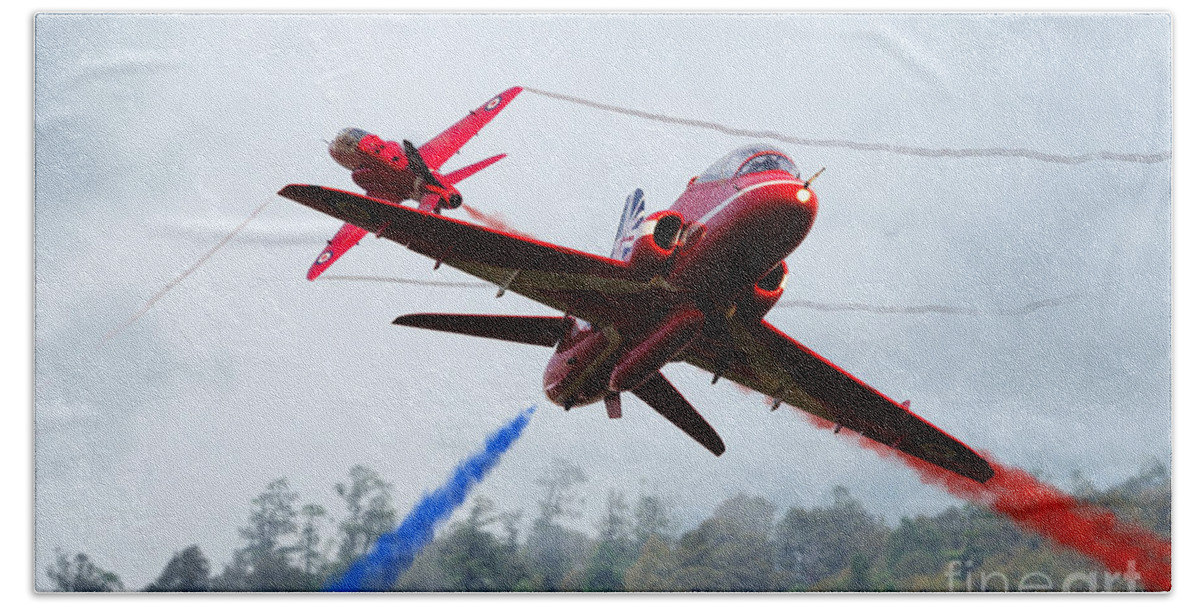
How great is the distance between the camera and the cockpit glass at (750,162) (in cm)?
841

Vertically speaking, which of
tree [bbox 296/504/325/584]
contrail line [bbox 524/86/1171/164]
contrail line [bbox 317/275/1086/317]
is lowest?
tree [bbox 296/504/325/584]

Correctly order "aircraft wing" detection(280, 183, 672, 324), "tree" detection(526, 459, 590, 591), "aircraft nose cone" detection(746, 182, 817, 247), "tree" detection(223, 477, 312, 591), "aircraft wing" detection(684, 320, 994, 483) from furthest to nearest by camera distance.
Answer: "aircraft wing" detection(684, 320, 994, 483), "tree" detection(526, 459, 590, 591), "tree" detection(223, 477, 312, 591), "aircraft wing" detection(280, 183, 672, 324), "aircraft nose cone" detection(746, 182, 817, 247)

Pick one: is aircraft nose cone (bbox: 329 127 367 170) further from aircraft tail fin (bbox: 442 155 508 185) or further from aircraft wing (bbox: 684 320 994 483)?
aircraft wing (bbox: 684 320 994 483)

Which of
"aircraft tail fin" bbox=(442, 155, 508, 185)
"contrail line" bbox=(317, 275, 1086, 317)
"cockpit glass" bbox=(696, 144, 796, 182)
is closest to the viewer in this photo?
"cockpit glass" bbox=(696, 144, 796, 182)

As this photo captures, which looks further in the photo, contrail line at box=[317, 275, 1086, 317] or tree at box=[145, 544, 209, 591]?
contrail line at box=[317, 275, 1086, 317]

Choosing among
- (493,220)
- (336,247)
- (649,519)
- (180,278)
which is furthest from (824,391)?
(180,278)

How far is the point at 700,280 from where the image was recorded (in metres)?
8.66

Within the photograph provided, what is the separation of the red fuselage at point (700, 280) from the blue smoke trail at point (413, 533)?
0.82m

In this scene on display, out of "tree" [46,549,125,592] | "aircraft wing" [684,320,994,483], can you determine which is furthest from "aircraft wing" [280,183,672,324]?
"tree" [46,549,125,592]

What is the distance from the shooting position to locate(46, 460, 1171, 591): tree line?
29.2 ft

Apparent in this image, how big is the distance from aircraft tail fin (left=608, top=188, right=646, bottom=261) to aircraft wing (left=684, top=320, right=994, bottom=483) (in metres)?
1.03

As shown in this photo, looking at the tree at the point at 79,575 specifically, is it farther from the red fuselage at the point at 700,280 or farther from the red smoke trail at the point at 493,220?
the red smoke trail at the point at 493,220

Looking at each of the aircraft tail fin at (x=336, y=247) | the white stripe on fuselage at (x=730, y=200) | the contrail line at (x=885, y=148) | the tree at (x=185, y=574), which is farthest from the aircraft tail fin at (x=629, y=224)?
the tree at (x=185, y=574)

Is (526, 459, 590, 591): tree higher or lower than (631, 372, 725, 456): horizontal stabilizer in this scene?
lower
